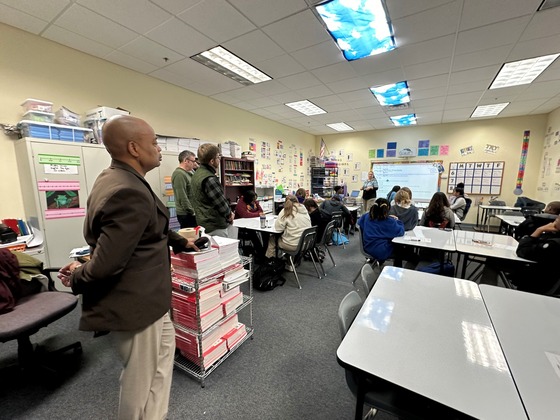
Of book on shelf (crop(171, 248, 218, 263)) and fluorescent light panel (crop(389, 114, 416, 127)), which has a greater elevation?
fluorescent light panel (crop(389, 114, 416, 127))

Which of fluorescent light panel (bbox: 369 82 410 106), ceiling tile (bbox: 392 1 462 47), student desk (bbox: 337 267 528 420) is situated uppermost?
ceiling tile (bbox: 392 1 462 47)

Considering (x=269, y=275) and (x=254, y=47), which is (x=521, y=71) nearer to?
(x=254, y=47)

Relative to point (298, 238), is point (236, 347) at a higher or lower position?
lower

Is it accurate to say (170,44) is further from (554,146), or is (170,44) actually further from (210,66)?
(554,146)

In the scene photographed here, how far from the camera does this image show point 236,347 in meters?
1.93

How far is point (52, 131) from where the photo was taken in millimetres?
2582

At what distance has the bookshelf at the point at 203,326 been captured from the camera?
1584 millimetres

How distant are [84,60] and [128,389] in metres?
3.84

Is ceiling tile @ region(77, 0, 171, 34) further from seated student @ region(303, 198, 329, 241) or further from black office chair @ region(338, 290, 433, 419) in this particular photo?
black office chair @ region(338, 290, 433, 419)

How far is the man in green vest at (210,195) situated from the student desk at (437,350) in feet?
5.27

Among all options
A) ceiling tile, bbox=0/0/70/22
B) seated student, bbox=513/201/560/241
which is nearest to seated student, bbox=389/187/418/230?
seated student, bbox=513/201/560/241

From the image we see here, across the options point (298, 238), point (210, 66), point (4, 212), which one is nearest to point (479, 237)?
point (298, 238)

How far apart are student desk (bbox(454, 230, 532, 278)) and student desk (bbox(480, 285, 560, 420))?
1.00m

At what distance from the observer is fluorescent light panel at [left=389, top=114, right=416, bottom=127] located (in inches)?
240
